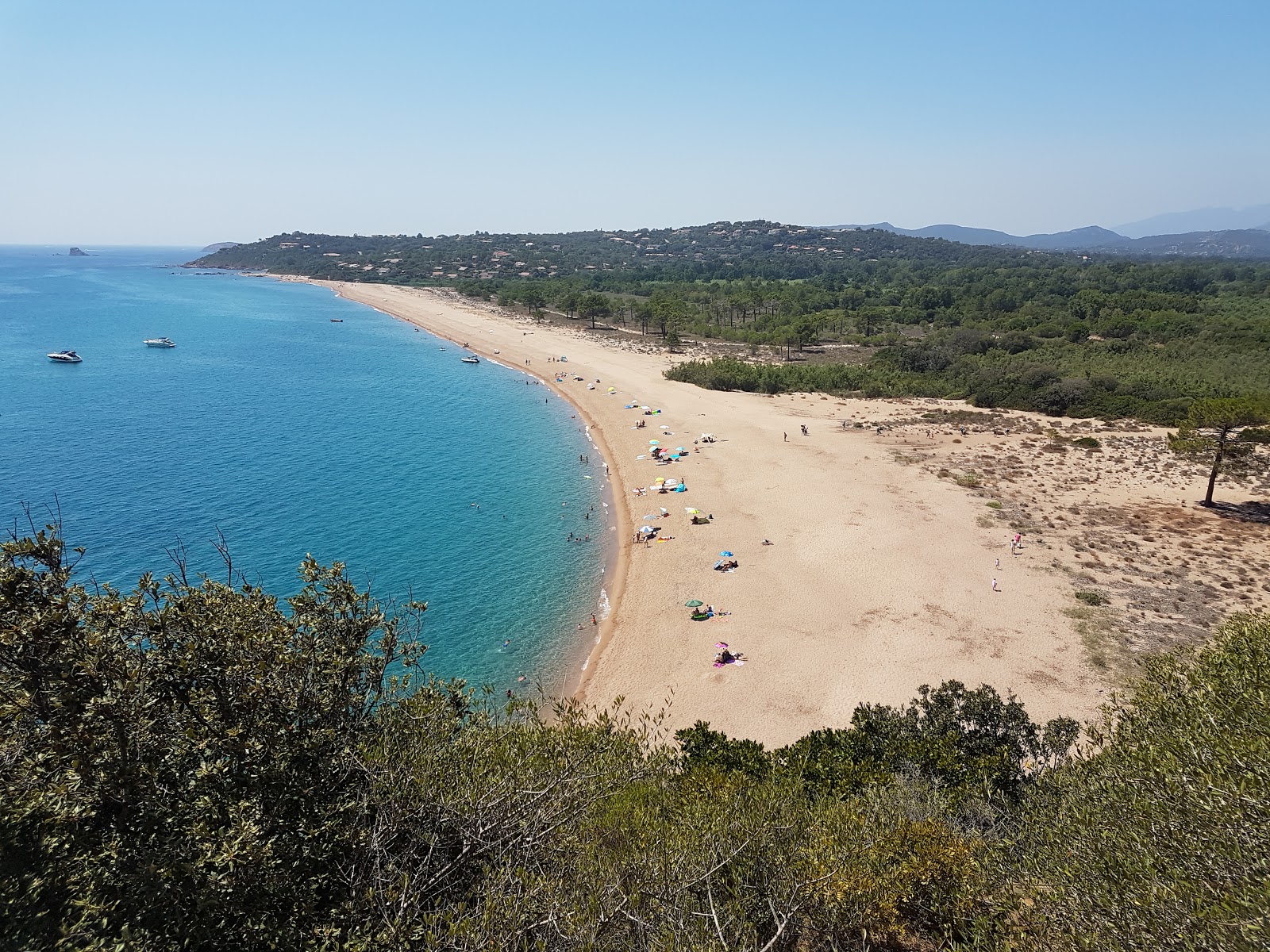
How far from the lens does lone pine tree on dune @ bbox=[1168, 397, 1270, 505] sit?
35500 mm

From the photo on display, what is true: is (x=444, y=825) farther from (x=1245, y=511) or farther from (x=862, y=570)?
(x=1245, y=511)

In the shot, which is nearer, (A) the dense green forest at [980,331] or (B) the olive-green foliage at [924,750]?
(B) the olive-green foliage at [924,750]

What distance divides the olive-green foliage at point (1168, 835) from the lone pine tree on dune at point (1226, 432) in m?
32.6

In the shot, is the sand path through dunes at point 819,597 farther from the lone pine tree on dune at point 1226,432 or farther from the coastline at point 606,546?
the lone pine tree on dune at point 1226,432

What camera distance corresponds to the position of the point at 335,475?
4253 centimetres

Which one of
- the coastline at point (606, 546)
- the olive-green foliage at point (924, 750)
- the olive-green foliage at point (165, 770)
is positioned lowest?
the coastline at point (606, 546)

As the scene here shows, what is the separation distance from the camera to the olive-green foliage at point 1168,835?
7047 millimetres

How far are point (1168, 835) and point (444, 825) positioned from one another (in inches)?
384

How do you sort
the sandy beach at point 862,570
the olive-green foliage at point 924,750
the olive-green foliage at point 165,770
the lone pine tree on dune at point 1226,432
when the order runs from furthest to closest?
the lone pine tree on dune at point 1226,432 → the sandy beach at point 862,570 → the olive-green foliage at point 924,750 → the olive-green foliage at point 165,770

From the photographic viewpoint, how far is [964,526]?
34.2 meters

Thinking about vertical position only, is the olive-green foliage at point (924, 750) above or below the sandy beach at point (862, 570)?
above

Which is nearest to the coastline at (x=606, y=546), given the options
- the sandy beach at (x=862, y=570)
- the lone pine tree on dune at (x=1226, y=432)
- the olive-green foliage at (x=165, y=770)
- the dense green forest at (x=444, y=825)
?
the sandy beach at (x=862, y=570)

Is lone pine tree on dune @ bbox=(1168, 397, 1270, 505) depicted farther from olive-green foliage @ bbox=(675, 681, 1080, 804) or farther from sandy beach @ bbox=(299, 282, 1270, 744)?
olive-green foliage @ bbox=(675, 681, 1080, 804)

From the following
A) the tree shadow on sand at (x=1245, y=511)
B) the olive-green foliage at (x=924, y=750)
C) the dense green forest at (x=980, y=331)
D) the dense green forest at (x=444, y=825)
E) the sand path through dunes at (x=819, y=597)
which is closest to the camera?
the dense green forest at (x=444, y=825)
